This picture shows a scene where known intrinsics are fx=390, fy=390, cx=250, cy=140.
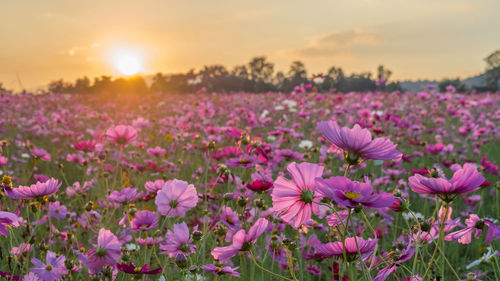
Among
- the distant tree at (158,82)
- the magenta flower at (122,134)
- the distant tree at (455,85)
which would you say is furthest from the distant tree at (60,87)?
the magenta flower at (122,134)

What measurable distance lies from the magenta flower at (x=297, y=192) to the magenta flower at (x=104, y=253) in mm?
526

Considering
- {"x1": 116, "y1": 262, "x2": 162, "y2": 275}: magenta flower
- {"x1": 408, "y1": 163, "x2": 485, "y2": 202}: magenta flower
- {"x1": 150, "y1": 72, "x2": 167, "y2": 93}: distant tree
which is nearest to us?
{"x1": 408, "y1": 163, "x2": 485, "y2": 202}: magenta flower

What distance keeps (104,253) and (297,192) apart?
605 millimetres

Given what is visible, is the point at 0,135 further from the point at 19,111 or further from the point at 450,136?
the point at 450,136

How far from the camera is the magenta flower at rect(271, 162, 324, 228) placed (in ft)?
2.41

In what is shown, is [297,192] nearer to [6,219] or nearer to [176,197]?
[176,197]

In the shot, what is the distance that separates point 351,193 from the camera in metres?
0.67

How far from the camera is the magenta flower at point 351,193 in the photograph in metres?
0.62

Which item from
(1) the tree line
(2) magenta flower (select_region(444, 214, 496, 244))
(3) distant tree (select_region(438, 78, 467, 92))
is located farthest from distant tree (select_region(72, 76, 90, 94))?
(2) magenta flower (select_region(444, 214, 496, 244))

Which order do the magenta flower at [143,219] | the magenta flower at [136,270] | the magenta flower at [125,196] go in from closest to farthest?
the magenta flower at [136,270]
the magenta flower at [143,219]
the magenta flower at [125,196]

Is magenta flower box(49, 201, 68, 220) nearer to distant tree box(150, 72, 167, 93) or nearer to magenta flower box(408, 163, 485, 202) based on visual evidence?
magenta flower box(408, 163, 485, 202)

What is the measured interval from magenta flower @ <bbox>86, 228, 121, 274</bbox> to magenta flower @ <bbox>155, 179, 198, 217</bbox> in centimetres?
15

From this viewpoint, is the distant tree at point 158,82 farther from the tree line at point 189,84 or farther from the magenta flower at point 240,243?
the magenta flower at point 240,243

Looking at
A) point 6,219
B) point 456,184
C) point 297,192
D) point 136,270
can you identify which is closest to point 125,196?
point 136,270
